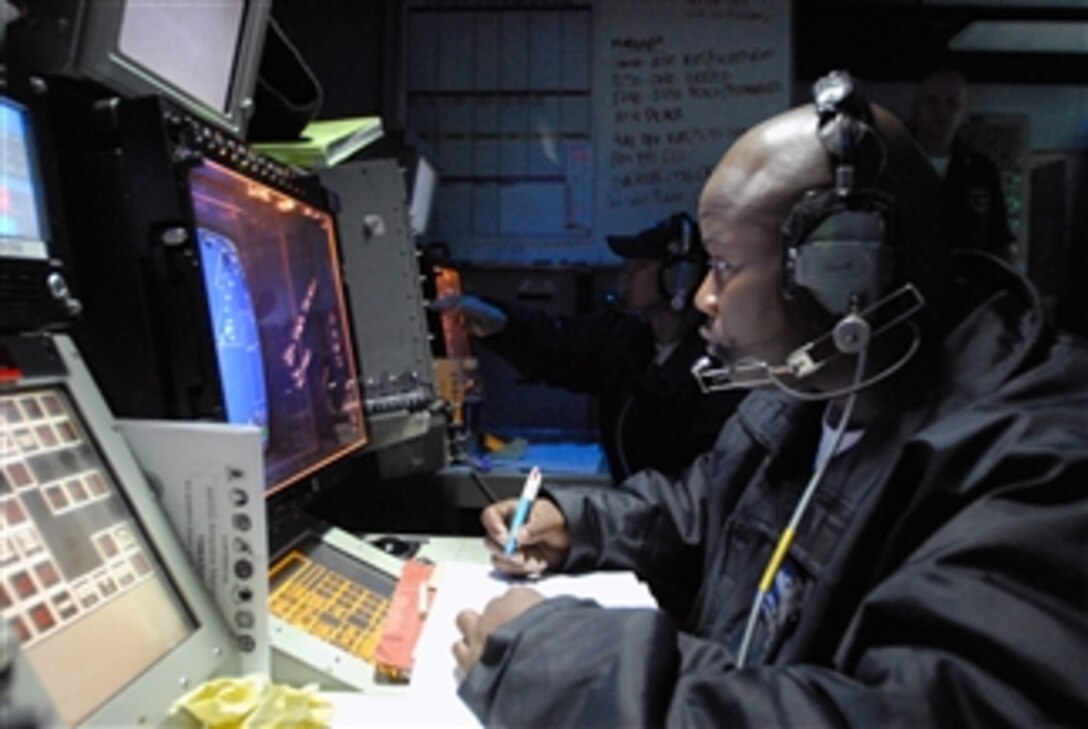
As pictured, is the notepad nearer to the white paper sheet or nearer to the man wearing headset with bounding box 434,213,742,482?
the man wearing headset with bounding box 434,213,742,482

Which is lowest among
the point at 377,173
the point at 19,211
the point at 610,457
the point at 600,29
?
the point at 610,457

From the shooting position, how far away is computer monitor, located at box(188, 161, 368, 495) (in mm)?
994

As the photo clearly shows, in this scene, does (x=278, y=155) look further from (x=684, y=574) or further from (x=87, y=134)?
(x=684, y=574)

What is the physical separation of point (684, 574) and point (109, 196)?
0.99 metres

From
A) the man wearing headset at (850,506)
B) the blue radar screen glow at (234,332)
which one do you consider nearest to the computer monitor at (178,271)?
the blue radar screen glow at (234,332)

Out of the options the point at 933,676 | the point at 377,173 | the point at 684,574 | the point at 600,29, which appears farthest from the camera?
the point at 600,29

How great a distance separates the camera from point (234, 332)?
3.41ft

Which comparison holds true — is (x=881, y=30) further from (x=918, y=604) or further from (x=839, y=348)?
(x=918, y=604)

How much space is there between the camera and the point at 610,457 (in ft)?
7.50

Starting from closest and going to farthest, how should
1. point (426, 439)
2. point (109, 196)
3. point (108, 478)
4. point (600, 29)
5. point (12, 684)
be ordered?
point (12, 684) → point (108, 478) → point (109, 196) → point (426, 439) → point (600, 29)

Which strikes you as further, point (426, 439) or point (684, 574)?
point (426, 439)

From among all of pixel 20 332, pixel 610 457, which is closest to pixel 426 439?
pixel 610 457

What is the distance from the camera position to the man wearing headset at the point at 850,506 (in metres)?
0.60

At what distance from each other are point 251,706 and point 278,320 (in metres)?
0.68
